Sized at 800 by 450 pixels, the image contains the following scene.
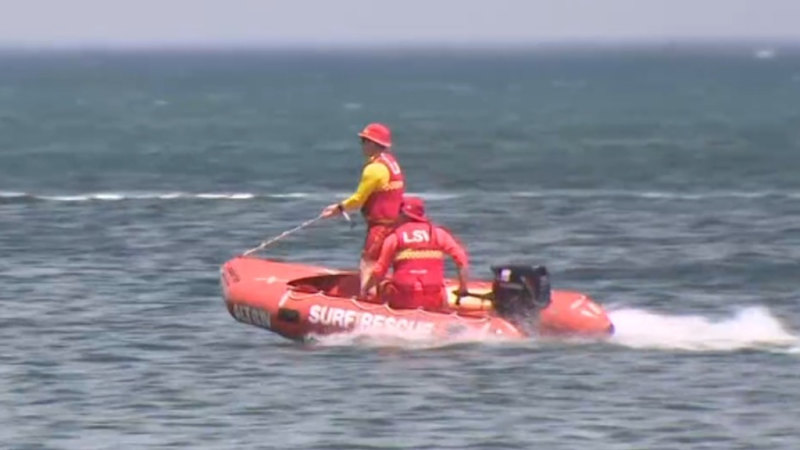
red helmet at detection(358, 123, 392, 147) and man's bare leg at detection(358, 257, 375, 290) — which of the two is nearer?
red helmet at detection(358, 123, 392, 147)

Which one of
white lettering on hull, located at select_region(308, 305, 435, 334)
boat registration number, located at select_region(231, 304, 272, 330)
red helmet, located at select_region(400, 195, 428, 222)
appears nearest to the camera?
white lettering on hull, located at select_region(308, 305, 435, 334)

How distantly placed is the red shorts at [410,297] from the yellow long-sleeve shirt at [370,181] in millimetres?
871

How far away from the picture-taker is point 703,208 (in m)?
41.2

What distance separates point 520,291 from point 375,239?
153cm

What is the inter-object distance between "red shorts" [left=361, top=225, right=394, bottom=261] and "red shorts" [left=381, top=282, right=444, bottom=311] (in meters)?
0.32

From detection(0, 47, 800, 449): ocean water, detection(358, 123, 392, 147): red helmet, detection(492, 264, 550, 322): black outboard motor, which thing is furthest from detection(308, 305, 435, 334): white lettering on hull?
detection(358, 123, 392, 147): red helmet

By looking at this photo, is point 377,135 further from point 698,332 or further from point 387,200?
point 698,332

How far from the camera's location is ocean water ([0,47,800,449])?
1942 cm

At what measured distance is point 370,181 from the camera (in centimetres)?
2267

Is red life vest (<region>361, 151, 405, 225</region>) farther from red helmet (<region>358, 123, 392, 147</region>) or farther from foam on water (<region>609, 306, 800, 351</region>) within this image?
foam on water (<region>609, 306, 800, 351</region>)

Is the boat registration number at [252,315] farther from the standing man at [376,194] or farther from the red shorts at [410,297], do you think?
the red shorts at [410,297]

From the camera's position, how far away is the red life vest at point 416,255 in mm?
22531

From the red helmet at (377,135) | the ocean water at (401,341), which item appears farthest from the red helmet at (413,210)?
the ocean water at (401,341)

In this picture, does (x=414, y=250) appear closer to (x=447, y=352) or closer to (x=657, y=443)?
(x=447, y=352)
